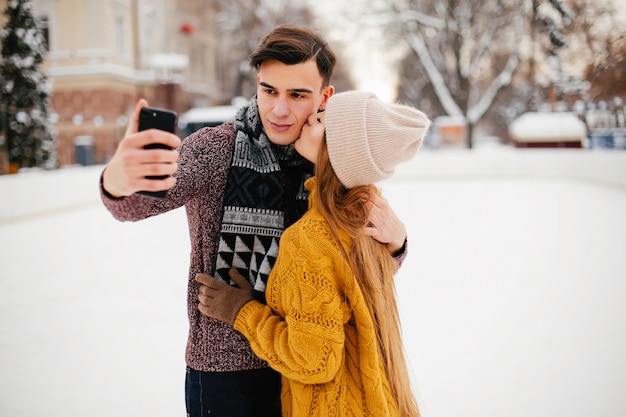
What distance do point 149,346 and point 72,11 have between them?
971cm

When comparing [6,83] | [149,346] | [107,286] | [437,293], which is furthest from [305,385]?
[6,83]

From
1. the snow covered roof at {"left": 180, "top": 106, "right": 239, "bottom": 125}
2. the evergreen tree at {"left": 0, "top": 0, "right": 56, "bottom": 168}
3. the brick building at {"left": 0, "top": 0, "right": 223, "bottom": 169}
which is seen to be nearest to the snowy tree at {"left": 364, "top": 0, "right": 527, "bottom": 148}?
the snow covered roof at {"left": 180, "top": 106, "right": 239, "bottom": 125}

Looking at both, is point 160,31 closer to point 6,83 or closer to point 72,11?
point 72,11

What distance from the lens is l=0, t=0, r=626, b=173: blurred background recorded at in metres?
10.5

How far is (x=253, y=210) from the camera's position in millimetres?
1457

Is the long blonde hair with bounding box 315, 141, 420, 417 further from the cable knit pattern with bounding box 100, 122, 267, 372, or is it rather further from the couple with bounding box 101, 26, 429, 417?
the cable knit pattern with bounding box 100, 122, 267, 372

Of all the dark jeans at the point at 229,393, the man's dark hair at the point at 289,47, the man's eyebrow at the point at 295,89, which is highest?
the man's dark hair at the point at 289,47

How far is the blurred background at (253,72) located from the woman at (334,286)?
2274 mm

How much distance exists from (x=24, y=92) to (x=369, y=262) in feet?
37.2

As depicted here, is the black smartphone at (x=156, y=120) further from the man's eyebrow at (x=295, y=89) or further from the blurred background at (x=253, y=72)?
the blurred background at (x=253, y=72)

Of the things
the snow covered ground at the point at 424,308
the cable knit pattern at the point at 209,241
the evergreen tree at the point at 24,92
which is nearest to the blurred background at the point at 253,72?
the evergreen tree at the point at 24,92

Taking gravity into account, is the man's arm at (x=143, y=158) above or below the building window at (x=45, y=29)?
below

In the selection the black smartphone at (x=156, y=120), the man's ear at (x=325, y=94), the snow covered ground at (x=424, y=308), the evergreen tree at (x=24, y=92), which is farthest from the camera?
the evergreen tree at (x=24, y=92)

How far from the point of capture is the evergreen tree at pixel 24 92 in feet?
32.5
